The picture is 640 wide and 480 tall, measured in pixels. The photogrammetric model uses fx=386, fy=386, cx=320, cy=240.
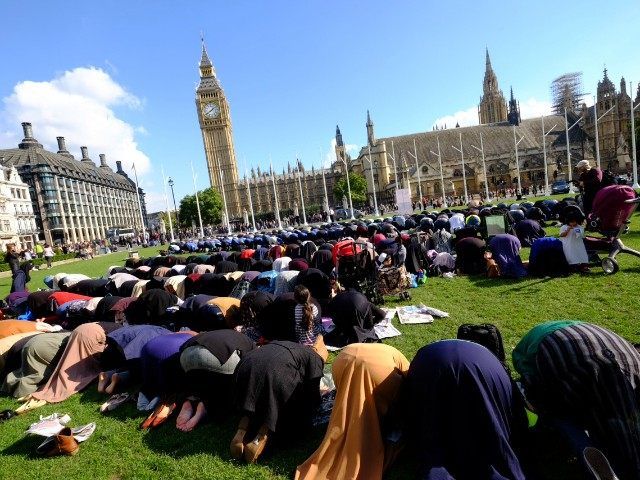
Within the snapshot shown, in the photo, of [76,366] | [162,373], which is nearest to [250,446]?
[162,373]

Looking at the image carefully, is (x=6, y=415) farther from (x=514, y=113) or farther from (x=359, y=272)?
(x=514, y=113)

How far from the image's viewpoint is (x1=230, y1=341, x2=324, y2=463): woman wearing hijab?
12.7 ft

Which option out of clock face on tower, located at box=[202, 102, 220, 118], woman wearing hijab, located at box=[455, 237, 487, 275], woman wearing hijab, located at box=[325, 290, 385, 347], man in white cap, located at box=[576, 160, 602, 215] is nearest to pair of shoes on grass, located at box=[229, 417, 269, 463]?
woman wearing hijab, located at box=[325, 290, 385, 347]

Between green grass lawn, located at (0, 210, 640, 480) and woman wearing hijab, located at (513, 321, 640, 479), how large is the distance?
55 centimetres

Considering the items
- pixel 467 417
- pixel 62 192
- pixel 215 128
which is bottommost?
pixel 467 417

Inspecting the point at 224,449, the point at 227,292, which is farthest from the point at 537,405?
the point at 227,292

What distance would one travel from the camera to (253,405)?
3.84 metres

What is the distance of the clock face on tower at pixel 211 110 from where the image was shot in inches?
3346

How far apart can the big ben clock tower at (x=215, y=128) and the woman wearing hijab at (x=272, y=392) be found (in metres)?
81.0

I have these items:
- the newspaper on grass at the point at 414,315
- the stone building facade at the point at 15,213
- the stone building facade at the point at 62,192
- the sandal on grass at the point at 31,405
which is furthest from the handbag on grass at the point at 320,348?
the stone building facade at the point at 62,192

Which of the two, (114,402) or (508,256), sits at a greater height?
(508,256)

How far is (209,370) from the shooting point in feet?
15.1

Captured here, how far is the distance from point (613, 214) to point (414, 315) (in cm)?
463

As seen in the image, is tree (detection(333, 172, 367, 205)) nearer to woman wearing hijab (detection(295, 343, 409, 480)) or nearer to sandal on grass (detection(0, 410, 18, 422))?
sandal on grass (detection(0, 410, 18, 422))
